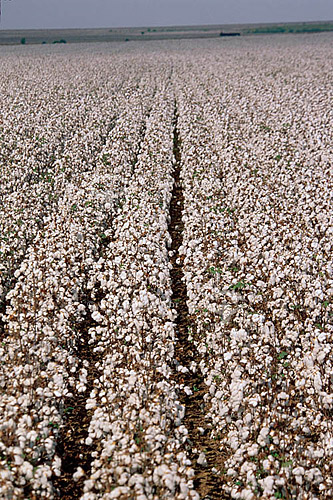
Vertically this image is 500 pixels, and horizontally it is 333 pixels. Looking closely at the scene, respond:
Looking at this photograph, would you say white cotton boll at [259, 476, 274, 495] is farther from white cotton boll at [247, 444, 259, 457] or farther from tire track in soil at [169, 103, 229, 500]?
tire track in soil at [169, 103, 229, 500]

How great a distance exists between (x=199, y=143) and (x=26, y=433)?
16.2 metres

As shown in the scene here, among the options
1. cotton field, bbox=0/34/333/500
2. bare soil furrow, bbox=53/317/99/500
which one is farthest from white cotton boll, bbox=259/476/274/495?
bare soil furrow, bbox=53/317/99/500

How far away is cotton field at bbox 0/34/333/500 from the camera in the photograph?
615cm

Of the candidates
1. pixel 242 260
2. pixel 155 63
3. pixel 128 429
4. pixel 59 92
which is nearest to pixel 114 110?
pixel 59 92

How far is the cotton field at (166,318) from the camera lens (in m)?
6.15

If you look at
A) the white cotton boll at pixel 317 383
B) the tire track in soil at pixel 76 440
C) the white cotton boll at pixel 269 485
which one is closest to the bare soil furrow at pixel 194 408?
the white cotton boll at pixel 269 485

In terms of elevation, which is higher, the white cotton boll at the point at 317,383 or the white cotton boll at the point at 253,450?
the white cotton boll at the point at 317,383

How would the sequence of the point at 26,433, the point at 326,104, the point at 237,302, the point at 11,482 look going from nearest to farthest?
the point at 11,482 < the point at 26,433 < the point at 237,302 < the point at 326,104

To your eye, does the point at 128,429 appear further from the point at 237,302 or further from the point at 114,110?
the point at 114,110

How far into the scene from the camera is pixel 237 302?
9.65 metres

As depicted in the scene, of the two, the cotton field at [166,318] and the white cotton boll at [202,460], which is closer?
the cotton field at [166,318]

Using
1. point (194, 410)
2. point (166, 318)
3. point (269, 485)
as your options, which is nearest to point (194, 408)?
point (194, 410)

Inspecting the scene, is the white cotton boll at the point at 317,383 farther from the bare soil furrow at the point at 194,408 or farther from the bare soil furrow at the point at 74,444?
the bare soil furrow at the point at 74,444

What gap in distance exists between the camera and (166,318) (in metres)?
9.41
